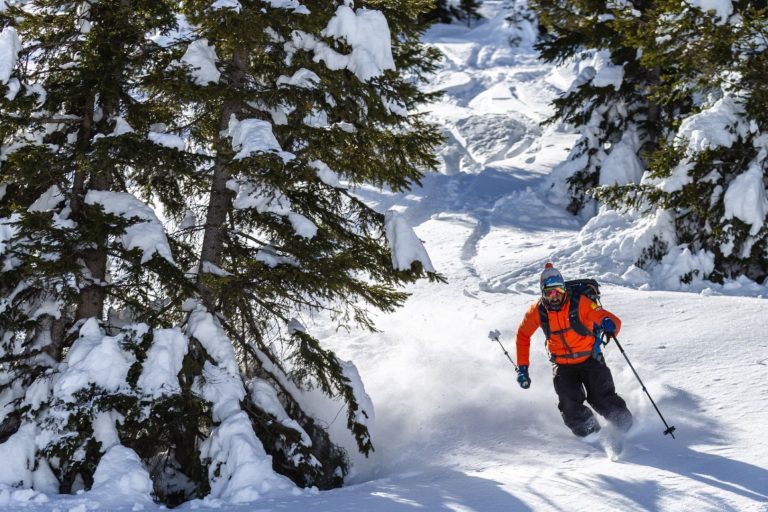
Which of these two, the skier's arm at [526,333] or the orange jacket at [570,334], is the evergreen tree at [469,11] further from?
the orange jacket at [570,334]

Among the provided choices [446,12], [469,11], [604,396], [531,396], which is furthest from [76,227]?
[469,11]

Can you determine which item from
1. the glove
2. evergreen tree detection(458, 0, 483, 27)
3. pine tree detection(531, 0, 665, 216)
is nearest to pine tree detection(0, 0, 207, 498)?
the glove

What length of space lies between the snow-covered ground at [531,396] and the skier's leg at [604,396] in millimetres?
232

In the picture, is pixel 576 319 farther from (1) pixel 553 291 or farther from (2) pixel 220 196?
(2) pixel 220 196

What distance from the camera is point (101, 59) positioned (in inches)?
325

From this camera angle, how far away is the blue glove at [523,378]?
8805 millimetres

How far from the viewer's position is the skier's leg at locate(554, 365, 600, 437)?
8312 mm

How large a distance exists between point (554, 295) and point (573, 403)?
1.28m

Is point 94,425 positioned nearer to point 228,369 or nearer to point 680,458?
point 228,369

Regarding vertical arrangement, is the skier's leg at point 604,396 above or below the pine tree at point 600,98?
below

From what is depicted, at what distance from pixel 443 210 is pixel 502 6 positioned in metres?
56.4

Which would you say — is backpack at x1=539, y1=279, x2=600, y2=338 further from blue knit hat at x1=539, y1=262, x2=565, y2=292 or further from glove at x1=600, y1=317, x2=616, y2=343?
glove at x1=600, y1=317, x2=616, y2=343

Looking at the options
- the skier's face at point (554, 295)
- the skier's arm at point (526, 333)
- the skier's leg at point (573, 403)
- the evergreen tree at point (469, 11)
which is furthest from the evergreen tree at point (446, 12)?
the skier's leg at point (573, 403)

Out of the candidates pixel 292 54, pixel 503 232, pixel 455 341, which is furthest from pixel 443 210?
pixel 292 54
